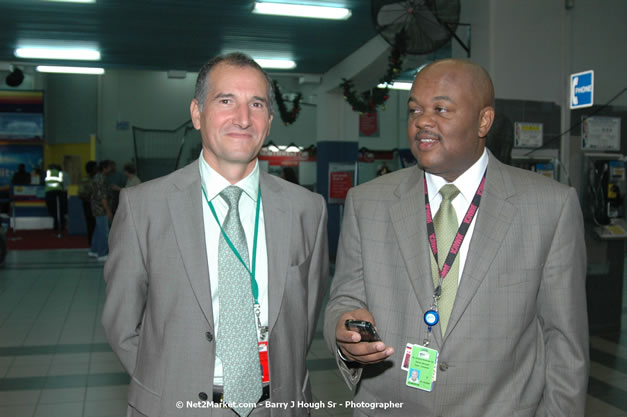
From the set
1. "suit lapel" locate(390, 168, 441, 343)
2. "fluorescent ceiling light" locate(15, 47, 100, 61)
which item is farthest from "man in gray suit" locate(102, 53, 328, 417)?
"fluorescent ceiling light" locate(15, 47, 100, 61)

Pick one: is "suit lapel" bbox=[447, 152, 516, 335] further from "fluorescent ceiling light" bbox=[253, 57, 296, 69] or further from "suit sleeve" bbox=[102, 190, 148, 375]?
"fluorescent ceiling light" bbox=[253, 57, 296, 69]

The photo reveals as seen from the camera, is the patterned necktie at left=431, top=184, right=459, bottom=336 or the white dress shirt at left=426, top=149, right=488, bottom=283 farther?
the white dress shirt at left=426, top=149, right=488, bottom=283

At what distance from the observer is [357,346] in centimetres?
144

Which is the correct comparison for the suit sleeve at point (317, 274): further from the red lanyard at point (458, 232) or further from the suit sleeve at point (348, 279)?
the red lanyard at point (458, 232)

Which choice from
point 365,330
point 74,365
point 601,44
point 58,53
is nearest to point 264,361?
point 365,330

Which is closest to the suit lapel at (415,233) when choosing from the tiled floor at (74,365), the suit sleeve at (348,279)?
the suit sleeve at (348,279)

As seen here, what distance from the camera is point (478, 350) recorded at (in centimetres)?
155

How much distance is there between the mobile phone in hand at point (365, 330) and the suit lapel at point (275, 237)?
1.12 ft

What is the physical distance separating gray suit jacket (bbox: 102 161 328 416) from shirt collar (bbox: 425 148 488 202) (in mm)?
450

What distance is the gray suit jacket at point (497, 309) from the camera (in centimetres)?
154

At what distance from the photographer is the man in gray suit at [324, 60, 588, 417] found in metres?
1.55

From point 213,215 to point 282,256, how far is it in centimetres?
25

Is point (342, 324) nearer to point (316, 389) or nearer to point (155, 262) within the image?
point (155, 262)

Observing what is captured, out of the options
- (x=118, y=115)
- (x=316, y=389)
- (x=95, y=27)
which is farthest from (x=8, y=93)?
(x=316, y=389)
